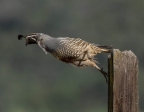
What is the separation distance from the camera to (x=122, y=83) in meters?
5.16

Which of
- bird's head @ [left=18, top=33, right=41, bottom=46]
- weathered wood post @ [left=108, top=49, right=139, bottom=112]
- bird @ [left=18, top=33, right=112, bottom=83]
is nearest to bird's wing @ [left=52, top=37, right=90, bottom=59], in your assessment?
bird @ [left=18, top=33, right=112, bottom=83]

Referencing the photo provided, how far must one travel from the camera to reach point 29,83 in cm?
3603

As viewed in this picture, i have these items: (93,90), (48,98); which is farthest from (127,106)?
(93,90)

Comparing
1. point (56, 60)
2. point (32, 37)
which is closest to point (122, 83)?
point (32, 37)

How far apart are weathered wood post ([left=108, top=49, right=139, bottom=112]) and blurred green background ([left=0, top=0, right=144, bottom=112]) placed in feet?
71.7

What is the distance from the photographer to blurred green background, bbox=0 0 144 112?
32.4 meters

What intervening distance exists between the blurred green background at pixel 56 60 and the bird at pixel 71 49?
1944 cm

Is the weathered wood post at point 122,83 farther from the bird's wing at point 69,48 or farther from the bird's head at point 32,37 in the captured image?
the bird's wing at point 69,48

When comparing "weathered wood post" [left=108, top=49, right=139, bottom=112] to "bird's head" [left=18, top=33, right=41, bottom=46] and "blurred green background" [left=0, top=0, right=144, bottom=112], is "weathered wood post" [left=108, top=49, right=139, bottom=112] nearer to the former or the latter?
"bird's head" [left=18, top=33, right=41, bottom=46]

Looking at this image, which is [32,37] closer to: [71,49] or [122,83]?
[71,49]

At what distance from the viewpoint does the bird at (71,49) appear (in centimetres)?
704

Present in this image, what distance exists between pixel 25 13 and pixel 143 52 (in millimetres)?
11347

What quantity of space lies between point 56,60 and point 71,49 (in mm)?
26064

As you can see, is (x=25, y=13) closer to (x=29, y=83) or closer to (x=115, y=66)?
(x=29, y=83)
